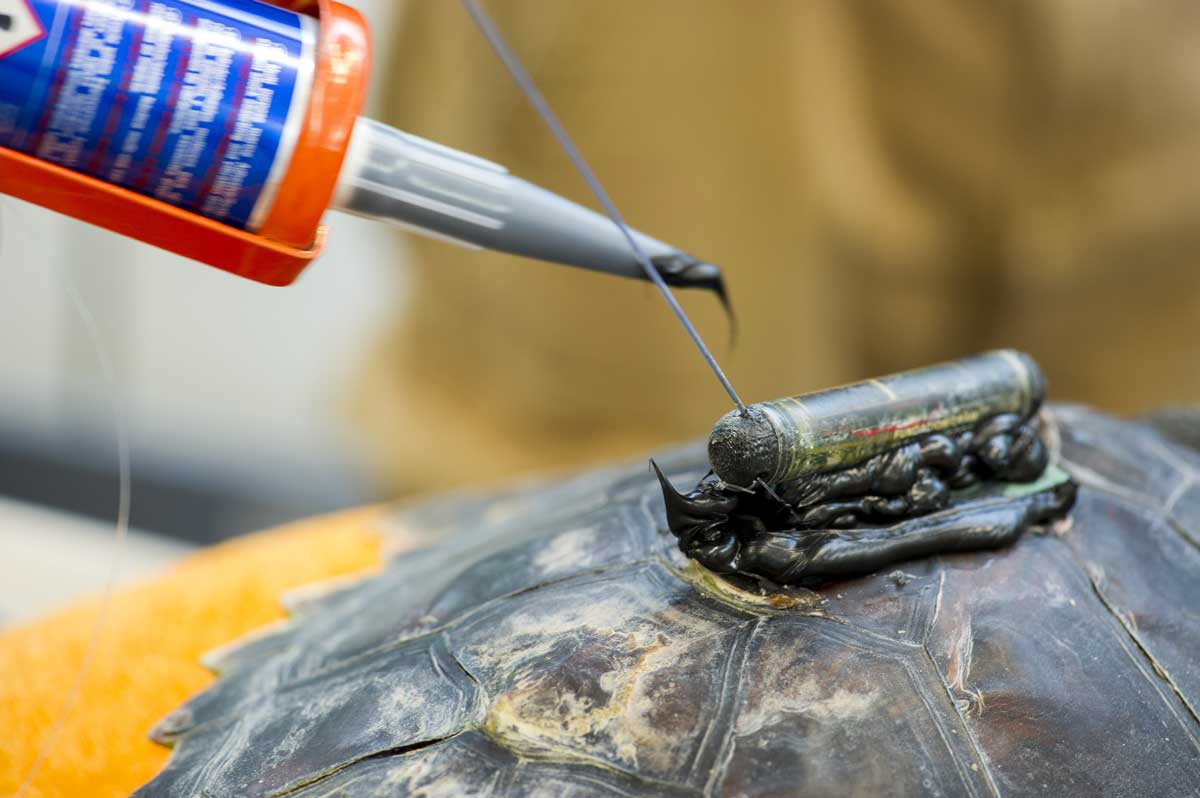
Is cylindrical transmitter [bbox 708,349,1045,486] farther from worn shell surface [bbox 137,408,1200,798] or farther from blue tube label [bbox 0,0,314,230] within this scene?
blue tube label [bbox 0,0,314,230]

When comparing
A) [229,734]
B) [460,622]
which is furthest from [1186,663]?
[229,734]

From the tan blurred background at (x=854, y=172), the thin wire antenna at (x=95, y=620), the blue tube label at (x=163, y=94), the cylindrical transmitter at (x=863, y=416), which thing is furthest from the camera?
the tan blurred background at (x=854, y=172)

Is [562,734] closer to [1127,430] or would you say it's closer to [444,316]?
[1127,430]

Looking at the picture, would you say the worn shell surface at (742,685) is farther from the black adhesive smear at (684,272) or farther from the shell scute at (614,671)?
the black adhesive smear at (684,272)

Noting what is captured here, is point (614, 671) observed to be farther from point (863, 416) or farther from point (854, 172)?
point (854, 172)

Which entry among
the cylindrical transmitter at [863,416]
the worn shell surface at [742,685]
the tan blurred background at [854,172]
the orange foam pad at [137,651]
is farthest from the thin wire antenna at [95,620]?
the tan blurred background at [854,172]

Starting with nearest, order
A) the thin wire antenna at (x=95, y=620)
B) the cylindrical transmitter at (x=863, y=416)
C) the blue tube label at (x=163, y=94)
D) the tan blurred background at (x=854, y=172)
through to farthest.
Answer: the blue tube label at (x=163, y=94)
the cylindrical transmitter at (x=863, y=416)
the thin wire antenna at (x=95, y=620)
the tan blurred background at (x=854, y=172)

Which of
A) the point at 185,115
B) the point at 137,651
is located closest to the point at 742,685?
the point at 185,115
